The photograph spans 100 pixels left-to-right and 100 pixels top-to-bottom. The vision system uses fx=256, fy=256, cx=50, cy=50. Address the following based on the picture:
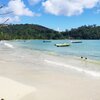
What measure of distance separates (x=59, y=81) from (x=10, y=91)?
343cm

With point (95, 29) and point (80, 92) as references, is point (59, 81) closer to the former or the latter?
point (80, 92)

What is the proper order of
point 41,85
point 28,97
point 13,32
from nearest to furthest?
1. point 28,97
2. point 41,85
3. point 13,32

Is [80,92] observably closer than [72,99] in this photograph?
No

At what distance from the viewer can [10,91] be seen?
321 inches

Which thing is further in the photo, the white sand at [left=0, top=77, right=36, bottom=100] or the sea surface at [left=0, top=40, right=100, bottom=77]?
the sea surface at [left=0, top=40, right=100, bottom=77]

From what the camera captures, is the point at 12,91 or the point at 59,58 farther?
the point at 59,58

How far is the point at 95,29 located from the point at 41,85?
187907 millimetres

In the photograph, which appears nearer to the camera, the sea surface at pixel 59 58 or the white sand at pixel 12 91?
the white sand at pixel 12 91

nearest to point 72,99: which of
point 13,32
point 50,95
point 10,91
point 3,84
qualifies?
point 50,95

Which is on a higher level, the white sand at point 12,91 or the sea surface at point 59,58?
the white sand at point 12,91

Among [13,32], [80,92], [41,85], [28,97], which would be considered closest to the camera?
[28,97]

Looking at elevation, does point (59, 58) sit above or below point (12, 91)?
below

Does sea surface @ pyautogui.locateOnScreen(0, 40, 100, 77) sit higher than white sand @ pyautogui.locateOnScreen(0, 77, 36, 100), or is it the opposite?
white sand @ pyautogui.locateOnScreen(0, 77, 36, 100)

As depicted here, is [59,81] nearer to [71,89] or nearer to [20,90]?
[71,89]
